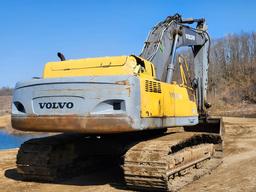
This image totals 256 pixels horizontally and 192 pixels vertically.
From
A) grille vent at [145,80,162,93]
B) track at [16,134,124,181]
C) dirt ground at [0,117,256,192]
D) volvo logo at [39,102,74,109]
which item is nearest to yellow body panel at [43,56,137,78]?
grille vent at [145,80,162,93]

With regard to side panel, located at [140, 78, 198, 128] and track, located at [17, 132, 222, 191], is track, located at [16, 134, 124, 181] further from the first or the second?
side panel, located at [140, 78, 198, 128]

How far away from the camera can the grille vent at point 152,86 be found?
7.26 m

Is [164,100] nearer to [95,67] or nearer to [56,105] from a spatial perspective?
[95,67]

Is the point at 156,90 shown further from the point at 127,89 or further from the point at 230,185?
the point at 230,185

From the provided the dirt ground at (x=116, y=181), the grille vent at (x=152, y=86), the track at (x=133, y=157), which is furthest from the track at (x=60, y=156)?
the grille vent at (x=152, y=86)

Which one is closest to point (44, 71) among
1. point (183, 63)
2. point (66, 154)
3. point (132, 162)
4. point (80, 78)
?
point (80, 78)

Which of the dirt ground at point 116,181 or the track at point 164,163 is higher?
the track at point 164,163

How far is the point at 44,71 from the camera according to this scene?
26.5 feet

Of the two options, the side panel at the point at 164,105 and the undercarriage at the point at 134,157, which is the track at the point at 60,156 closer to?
the undercarriage at the point at 134,157

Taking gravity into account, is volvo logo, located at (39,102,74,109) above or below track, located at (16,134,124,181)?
above

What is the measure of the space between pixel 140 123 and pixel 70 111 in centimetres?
112

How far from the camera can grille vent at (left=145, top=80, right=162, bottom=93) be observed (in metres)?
7.26

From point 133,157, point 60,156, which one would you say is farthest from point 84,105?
point 60,156

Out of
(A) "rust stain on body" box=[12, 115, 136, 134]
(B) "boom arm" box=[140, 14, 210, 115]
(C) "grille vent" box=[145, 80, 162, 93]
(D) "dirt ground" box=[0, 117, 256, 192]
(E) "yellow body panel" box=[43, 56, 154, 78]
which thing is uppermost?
(B) "boom arm" box=[140, 14, 210, 115]
